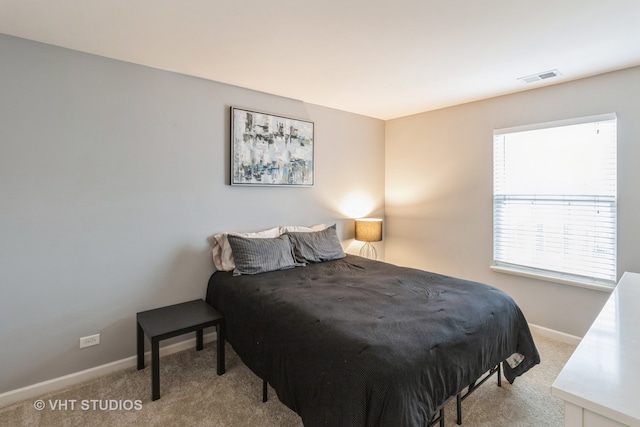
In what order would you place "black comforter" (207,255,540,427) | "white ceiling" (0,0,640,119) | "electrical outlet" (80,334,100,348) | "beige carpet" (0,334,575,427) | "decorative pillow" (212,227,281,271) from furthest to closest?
"decorative pillow" (212,227,281,271), "electrical outlet" (80,334,100,348), "beige carpet" (0,334,575,427), "white ceiling" (0,0,640,119), "black comforter" (207,255,540,427)

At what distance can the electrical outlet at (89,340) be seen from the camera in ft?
7.75

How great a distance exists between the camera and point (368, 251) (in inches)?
172

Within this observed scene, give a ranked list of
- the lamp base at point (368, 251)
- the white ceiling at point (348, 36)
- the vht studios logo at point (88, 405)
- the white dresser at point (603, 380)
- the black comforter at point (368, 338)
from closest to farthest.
A: the white dresser at point (603, 380), the black comforter at point (368, 338), the white ceiling at point (348, 36), the vht studios logo at point (88, 405), the lamp base at point (368, 251)

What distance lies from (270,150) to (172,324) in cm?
189

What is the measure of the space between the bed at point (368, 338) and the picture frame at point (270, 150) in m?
0.87

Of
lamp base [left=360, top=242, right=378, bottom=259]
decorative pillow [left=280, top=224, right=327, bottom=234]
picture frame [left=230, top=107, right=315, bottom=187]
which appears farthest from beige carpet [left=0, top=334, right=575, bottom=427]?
lamp base [left=360, top=242, right=378, bottom=259]

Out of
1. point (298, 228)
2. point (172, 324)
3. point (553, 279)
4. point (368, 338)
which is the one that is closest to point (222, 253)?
point (172, 324)

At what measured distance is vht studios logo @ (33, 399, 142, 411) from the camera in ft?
6.70

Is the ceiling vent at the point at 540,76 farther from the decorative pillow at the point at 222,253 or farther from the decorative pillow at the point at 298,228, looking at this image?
the decorative pillow at the point at 222,253

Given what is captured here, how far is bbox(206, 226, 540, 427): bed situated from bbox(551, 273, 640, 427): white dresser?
0.63m

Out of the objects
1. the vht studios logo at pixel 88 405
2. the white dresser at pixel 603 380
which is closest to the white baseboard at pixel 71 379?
the vht studios logo at pixel 88 405

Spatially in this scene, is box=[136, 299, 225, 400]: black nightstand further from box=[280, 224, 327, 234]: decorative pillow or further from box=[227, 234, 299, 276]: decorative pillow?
box=[280, 224, 327, 234]: decorative pillow

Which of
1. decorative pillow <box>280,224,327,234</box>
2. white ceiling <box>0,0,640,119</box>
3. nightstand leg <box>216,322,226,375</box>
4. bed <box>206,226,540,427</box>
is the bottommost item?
nightstand leg <box>216,322,226,375</box>

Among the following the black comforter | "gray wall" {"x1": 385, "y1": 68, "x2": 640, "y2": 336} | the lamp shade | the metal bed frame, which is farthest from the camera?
the lamp shade
